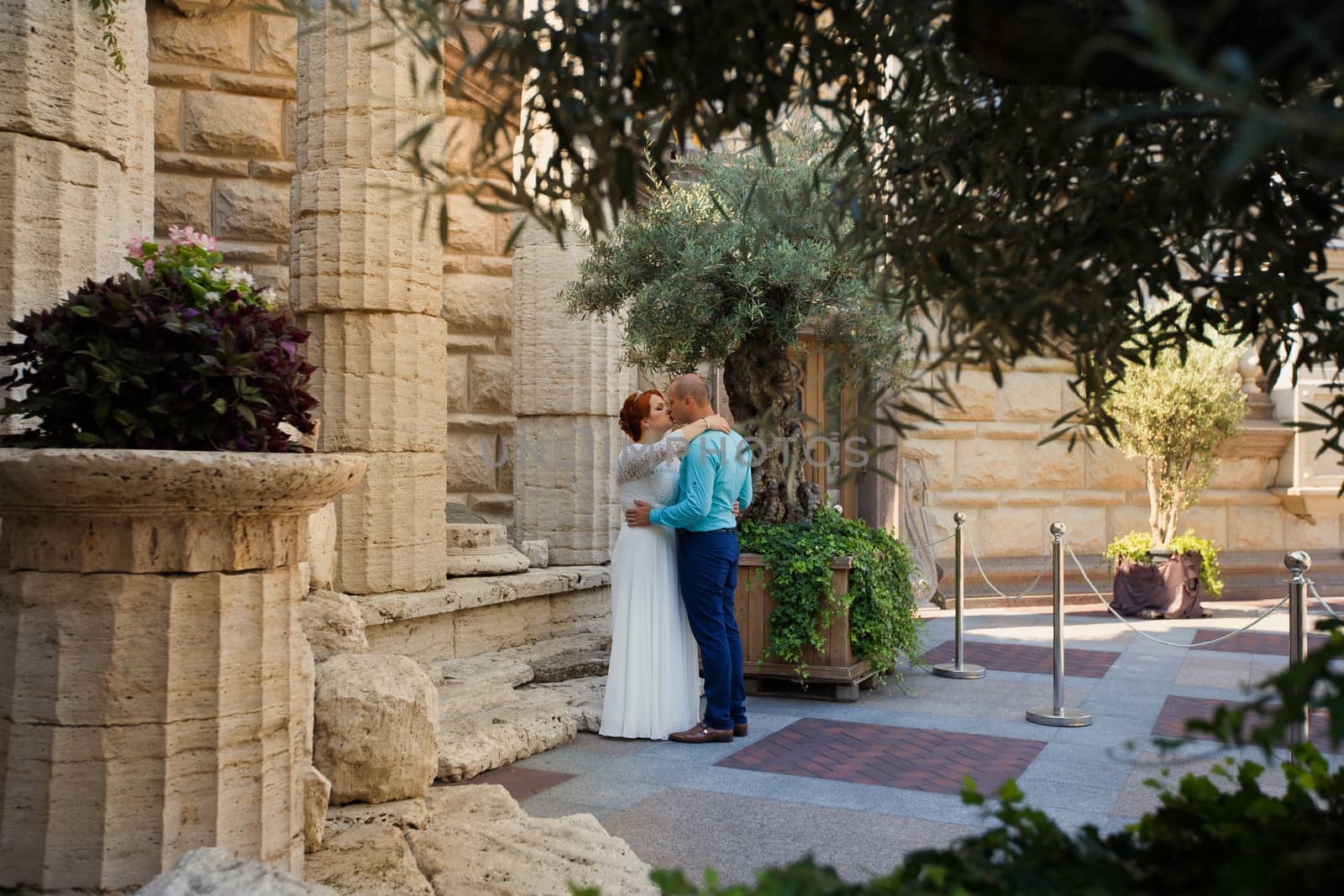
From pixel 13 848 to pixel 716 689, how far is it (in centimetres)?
366

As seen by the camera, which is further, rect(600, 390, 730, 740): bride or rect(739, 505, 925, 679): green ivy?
rect(739, 505, 925, 679): green ivy

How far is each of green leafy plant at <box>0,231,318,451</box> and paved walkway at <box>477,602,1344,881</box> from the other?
224 centimetres

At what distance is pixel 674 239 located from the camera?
693 centimetres

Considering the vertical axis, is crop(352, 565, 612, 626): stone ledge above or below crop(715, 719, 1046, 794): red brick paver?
above

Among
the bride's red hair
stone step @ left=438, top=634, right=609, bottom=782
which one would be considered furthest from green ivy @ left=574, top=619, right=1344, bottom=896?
the bride's red hair

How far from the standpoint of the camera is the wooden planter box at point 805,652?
23.1ft

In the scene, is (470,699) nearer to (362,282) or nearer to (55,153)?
(362,282)

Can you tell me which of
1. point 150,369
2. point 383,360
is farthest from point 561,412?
point 150,369

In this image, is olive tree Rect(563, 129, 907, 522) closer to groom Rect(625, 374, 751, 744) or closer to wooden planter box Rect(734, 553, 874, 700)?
groom Rect(625, 374, 751, 744)

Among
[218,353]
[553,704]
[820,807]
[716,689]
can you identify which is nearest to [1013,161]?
[218,353]

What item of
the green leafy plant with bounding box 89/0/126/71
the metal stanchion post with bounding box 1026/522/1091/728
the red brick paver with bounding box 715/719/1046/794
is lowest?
the red brick paver with bounding box 715/719/1046/794

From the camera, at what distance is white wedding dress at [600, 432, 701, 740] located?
621cm

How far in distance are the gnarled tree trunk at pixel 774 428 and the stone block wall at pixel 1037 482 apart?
524 cm

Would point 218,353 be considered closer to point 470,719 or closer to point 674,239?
point 470,719
